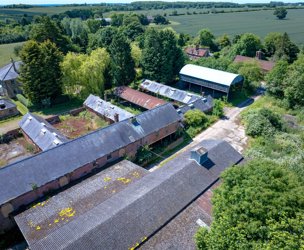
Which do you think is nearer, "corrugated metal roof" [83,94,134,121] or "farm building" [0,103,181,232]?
"farm building" [0,103,181,232]

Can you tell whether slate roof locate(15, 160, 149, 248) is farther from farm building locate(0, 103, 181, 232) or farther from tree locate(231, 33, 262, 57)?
tree locate(231, 33, 262, 57)

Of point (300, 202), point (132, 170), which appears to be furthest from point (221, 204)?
point (132, 170)

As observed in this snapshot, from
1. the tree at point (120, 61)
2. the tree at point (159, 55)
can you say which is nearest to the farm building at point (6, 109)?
the tree at point (120, 61)

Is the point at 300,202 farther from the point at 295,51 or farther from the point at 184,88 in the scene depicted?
the point at 295,51

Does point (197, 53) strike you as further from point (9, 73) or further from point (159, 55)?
point (9, 73)

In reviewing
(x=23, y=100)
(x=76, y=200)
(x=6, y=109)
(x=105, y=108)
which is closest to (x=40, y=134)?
(x=105, y=108)

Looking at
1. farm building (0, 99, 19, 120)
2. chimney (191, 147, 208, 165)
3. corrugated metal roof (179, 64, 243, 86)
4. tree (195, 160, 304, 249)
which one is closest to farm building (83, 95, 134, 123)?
farm building (0, 99, 19, 120)
